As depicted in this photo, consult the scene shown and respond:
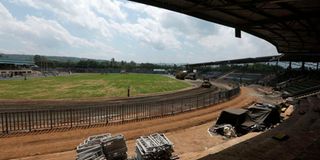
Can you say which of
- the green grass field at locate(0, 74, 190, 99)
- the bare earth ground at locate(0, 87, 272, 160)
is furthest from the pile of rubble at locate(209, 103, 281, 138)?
the green grass field at locate(0, 74, 190, 99)

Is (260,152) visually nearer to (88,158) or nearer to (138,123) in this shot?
(88,158)

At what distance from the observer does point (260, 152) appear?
13414 millimetres

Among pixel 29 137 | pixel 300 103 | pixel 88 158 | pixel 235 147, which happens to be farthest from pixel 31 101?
pixel 300 103

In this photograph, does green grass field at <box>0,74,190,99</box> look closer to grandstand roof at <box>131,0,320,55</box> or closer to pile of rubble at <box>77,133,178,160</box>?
pile of rubble at <box>77,133,178,160</box>

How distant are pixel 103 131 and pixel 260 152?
37.3 ft

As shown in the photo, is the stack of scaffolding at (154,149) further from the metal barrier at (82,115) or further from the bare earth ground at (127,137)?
the metal barrier at (82,115)

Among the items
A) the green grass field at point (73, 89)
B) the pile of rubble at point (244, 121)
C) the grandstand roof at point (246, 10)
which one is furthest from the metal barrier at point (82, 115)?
the green grass field at point (73, 89)

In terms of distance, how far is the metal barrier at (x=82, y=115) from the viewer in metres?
20.1

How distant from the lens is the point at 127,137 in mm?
18594

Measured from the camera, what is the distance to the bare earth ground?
15.2m

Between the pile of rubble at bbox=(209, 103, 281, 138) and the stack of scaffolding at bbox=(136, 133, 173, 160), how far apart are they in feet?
23.9

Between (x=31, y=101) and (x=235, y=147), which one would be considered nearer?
(x=235, y=147)

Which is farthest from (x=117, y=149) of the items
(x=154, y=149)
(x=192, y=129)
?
(x=192, y=129)

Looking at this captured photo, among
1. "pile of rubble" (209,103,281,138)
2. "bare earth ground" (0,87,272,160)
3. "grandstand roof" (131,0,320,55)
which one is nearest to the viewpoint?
"grandstand roof" (131,0,320,55)
